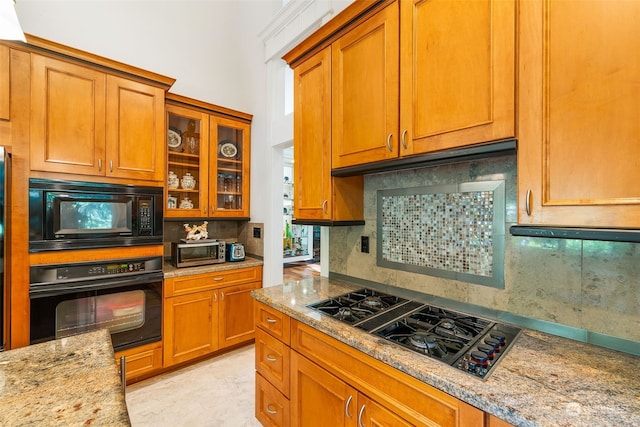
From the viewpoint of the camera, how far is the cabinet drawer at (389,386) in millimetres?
890

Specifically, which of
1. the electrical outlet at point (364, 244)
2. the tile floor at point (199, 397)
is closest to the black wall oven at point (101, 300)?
the tile floor at point (199, 397)

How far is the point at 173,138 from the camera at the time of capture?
2848mm

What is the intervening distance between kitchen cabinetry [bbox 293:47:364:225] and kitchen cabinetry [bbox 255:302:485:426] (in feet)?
2.35

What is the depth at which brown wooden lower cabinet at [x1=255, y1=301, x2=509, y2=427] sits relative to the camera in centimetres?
94

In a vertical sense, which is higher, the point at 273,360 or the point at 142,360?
the point at 273,360

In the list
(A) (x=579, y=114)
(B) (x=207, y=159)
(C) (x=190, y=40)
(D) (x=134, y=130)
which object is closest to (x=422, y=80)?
(A) (x=579, y=114)

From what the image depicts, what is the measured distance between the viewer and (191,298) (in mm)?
2600

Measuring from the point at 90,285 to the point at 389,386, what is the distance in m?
2.21

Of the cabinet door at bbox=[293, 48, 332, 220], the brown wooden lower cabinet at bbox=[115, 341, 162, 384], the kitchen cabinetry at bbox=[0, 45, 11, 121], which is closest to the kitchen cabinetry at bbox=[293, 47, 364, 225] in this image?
the cabinet door at bbox=[293, 48, 332, 220]

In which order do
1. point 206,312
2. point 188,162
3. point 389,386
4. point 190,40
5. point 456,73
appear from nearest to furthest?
point 389,386 → point 456,73 → point 206,312 → point 188,162 → point 190,40

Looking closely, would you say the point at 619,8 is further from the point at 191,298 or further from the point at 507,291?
the point at 191,298

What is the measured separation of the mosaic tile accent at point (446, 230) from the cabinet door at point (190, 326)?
179cm

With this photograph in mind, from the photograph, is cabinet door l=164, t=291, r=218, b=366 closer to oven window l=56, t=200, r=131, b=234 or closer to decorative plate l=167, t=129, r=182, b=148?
oven window l=56, t=200, r=131, b=234

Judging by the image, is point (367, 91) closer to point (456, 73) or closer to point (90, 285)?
point (456, 73)
